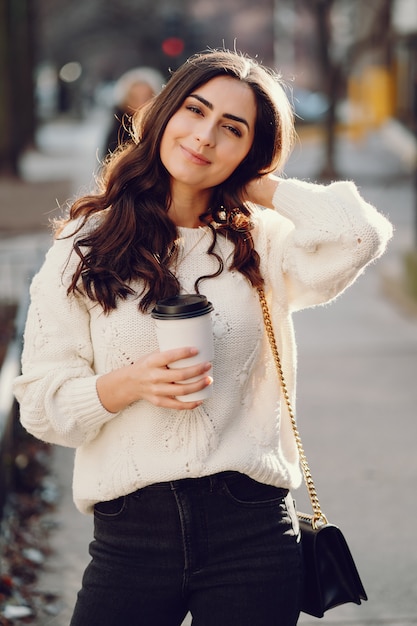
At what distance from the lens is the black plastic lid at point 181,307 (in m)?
2.14

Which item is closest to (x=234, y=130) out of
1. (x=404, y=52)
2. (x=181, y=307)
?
(x=181, y=307)

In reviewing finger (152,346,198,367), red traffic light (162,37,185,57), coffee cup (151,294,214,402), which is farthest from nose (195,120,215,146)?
red traffic light (162,37,185,57)

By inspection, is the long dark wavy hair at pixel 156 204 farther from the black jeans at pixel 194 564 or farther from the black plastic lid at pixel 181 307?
the black jeans at pixel 194 564

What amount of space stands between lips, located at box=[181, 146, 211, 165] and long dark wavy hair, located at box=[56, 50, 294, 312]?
0.29 feet

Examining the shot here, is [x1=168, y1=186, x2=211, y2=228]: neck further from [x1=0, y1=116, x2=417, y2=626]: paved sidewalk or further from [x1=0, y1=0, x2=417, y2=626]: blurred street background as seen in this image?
[x1=0, y1=116, x2=417, y2=626]: paved sidewalk

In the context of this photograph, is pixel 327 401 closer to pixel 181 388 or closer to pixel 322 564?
pixel 322 564

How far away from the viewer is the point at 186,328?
2146 mm

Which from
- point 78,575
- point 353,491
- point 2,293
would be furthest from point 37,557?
point 2,293

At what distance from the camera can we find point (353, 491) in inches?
203

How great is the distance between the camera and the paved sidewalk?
421 centimetres

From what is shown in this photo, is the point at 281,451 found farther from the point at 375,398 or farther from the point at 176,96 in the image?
the point at 375,398

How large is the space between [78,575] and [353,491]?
148cm

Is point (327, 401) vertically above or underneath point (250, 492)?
underneath

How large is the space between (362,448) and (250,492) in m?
3.46
